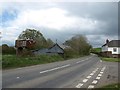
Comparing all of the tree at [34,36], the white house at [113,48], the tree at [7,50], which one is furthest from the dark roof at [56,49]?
the tree at [7,50]

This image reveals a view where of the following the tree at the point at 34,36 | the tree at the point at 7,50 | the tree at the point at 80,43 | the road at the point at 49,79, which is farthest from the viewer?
the tree at the point at 80,43

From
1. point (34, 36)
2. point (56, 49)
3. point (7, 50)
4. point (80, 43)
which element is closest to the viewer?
point (7, 50)

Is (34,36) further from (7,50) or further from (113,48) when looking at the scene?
(7,50)

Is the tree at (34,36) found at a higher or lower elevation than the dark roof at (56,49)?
higher

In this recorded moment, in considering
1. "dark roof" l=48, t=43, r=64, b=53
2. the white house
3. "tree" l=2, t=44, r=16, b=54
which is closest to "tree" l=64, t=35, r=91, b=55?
the white house

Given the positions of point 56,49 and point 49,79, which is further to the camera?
point 56,49

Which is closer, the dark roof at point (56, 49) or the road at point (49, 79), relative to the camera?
the road at point (49, 79)

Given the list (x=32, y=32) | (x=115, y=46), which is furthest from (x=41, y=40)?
(x=115, y=46)

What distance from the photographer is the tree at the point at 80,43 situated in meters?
125

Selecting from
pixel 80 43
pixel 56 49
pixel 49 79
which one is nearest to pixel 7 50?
pixel 56 49

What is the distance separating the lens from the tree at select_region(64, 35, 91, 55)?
125m

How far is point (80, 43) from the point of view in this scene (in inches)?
4988

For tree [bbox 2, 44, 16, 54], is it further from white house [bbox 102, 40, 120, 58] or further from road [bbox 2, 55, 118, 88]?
white house [bbox 102, 40, 120, 58]

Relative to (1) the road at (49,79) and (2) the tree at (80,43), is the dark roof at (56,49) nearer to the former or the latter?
(2) the tree at (80,43)
